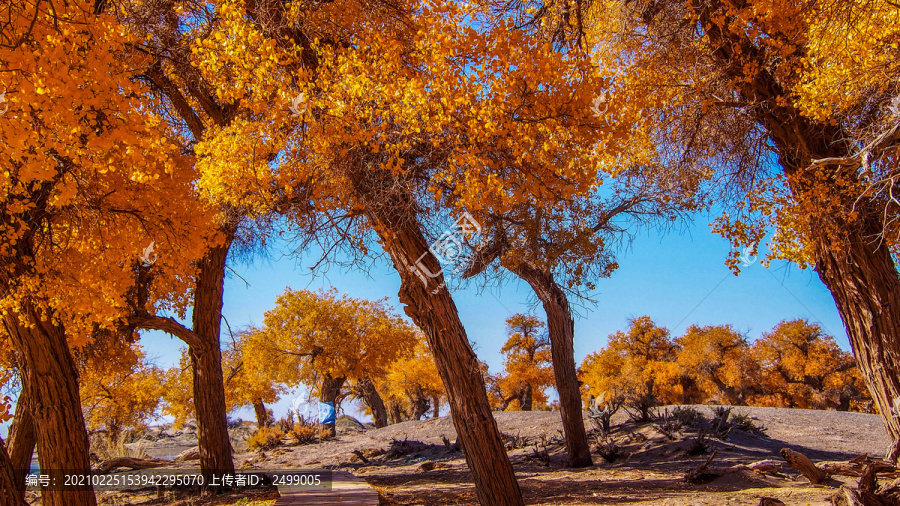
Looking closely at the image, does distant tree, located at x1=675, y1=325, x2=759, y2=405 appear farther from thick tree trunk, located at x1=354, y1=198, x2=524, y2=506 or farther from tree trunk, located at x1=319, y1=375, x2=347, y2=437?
thick tree trunk, located at x1=354, y1=198, x2=524, y2=506

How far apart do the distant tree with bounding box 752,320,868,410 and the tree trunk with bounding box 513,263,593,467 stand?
21831 mm

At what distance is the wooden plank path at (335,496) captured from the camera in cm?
612

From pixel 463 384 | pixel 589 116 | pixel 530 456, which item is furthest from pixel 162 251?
pixel 530 456

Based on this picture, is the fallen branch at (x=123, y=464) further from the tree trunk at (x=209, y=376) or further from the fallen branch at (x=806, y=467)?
the fallen branch at (x=806, y=467)

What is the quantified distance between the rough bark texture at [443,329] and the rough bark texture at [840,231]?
13.3 feet

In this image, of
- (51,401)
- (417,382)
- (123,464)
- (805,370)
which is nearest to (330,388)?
(417,382)

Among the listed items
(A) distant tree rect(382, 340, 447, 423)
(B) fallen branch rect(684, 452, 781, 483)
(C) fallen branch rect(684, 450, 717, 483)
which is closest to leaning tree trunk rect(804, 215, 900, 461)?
(B) fallen branch rect(684, 452, 781, 483)

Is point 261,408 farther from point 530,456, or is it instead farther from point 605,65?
point 605,65

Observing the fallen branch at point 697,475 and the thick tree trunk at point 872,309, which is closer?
the thick tree trunk at point 872,309

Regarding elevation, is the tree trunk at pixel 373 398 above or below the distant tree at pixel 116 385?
below

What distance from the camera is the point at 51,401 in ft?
19.2

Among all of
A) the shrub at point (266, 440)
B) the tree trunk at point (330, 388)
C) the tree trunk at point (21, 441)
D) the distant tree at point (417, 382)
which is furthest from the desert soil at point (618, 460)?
the distant tree at point (417, 382)

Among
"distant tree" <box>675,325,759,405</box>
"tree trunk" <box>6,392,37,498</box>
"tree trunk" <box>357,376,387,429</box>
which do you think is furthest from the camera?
"distant tree" <box>675,325,759,405</box>

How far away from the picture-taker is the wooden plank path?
6125 mm
